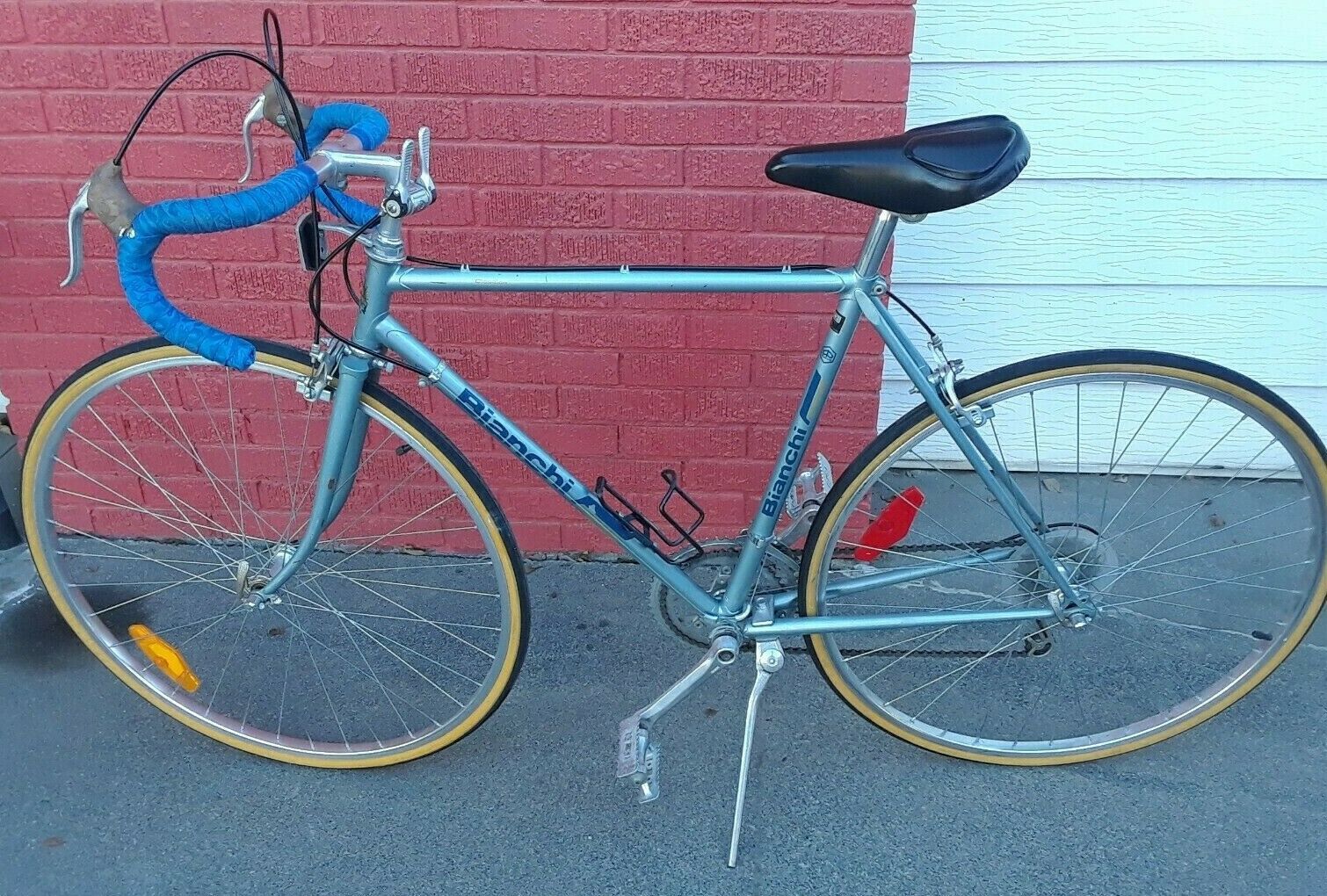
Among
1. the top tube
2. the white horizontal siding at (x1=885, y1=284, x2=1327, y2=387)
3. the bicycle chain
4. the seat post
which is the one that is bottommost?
the bicycle chain

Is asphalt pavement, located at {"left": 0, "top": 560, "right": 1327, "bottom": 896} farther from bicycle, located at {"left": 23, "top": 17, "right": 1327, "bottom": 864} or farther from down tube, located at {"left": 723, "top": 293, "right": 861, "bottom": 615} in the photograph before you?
down tube, located at {"left": 723, "top": 293, "right": 861, "bottom": 615}

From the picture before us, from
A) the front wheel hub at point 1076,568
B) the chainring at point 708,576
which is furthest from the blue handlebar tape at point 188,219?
the front wheel hub at point 1076,568

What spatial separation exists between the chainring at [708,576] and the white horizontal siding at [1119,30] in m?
1.31

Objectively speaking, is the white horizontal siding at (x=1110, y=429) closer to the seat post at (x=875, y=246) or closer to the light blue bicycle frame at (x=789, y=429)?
the light blue bicycle frame at (x=789, y=429)

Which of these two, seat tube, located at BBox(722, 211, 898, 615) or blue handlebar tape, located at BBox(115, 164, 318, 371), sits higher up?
blue handlebar tape, located at BBox(115, 164, 318, 371)

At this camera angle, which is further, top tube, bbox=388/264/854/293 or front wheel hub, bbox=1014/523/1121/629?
front wheel hub, bbox=1014/523/1121/629

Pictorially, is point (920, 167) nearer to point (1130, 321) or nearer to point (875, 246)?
point (875, 246)

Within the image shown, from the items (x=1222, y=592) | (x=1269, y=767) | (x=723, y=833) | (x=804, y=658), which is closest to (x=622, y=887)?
(x=723, y=833)

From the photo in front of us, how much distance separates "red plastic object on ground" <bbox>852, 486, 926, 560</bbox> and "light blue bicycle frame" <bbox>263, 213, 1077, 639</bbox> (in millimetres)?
85

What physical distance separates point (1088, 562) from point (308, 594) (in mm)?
1973

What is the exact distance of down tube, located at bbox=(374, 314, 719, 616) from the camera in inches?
73.8

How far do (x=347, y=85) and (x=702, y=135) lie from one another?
82 centimetres

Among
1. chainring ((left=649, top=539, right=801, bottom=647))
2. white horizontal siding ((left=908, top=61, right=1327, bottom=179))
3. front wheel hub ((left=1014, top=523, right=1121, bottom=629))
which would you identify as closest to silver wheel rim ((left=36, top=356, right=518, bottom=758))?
chainring ((left=649, top=539, right=801, bottom=647))

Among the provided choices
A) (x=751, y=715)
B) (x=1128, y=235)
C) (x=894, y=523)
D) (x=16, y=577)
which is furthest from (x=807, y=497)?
(x=16, y=577)
